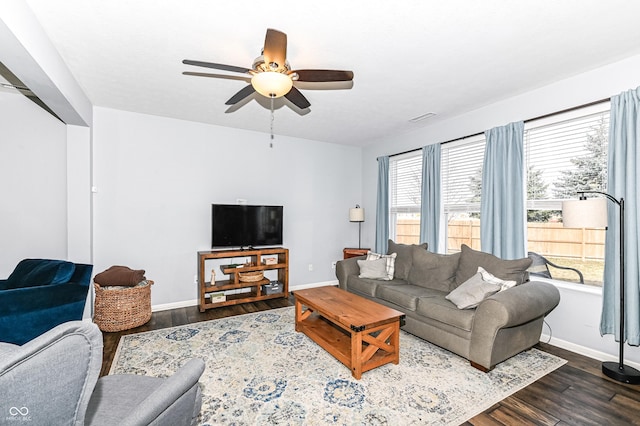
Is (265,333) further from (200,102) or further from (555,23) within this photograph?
(555,23)

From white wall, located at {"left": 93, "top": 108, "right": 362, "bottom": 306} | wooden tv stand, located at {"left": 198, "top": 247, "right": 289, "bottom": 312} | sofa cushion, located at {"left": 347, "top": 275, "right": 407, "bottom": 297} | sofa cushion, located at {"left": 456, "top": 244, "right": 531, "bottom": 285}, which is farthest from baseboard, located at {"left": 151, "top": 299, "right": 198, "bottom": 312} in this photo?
sofa cushion, located at {"left": 456, "top": 244, "right": 531, "bottom": 285}

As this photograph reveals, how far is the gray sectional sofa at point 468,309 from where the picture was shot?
260 cm

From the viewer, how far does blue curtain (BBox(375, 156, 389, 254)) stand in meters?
5.43

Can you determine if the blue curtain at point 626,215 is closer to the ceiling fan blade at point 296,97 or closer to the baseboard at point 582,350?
the baseboard at point 582,350

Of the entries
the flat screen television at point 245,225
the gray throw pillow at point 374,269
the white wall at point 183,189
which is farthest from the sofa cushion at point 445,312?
the white wall at point 183,189

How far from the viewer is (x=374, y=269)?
4.25 m

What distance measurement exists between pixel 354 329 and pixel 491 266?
5.75 ft

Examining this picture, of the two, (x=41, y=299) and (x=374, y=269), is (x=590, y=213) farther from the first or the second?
(x=41, y=299)

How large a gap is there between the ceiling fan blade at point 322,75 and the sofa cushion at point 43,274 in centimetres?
268

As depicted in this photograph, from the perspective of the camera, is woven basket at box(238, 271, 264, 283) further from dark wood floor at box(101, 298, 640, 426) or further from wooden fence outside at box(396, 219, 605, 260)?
wooden fence outside at box(396, 219, 605, 260)

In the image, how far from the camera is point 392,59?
269 centimetres

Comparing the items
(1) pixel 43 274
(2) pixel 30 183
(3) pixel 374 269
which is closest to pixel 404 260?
(3) pixel 374 269

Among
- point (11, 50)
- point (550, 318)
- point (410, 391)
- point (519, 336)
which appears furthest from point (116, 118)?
point (550, 318)

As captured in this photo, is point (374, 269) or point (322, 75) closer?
point (322, 75)
